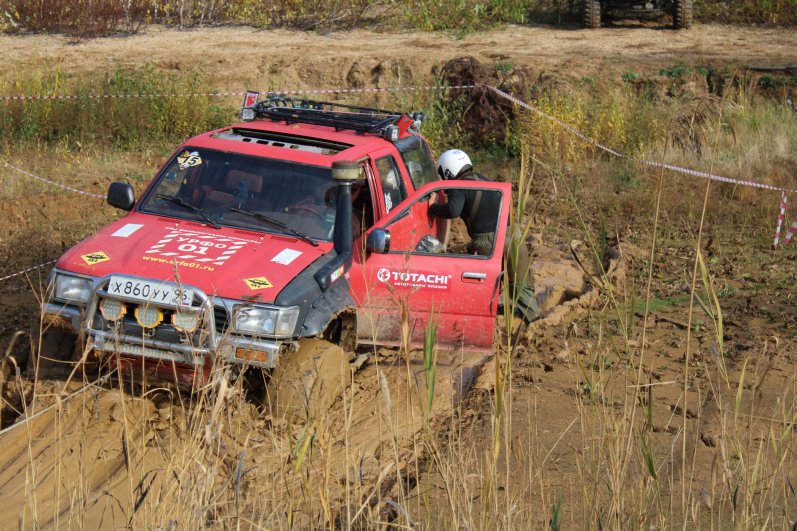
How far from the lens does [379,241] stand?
21.2 ft

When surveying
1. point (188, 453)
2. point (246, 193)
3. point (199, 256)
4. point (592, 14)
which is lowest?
point (199, 256)

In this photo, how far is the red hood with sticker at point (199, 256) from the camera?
5832mm

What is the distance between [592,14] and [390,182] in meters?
13.3

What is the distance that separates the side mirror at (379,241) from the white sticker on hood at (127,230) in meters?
1.56

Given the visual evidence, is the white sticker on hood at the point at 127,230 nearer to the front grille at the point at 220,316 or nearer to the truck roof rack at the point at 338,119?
the front grille at the point at 220,316

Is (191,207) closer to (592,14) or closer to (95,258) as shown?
(95,258)

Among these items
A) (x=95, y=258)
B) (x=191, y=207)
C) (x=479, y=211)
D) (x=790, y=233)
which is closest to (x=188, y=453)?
(x=95, y=258)

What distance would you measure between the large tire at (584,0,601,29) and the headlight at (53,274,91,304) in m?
15.5

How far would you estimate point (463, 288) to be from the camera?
6.72 m

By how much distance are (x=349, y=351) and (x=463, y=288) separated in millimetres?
895

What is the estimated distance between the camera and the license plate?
218 inches

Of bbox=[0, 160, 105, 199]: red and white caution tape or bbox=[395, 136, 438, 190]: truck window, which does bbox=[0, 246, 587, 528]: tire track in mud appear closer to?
bbox=[395, 136, 438, 190]: truck window

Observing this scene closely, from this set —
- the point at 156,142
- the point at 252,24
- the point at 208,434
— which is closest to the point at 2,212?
the point at 156,142

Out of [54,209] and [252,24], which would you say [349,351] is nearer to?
[54,209]
